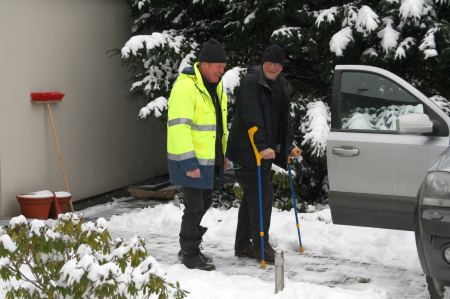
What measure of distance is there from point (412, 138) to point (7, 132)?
4.93m

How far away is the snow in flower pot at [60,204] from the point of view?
8961mm

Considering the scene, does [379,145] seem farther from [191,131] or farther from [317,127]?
[317,127]

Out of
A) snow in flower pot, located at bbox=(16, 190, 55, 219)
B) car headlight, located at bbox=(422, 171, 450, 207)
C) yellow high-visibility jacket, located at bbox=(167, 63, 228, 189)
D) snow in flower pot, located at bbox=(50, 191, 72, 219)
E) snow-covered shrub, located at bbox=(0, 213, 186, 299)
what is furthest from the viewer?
snow in flower pot, located at bbox=(50, 191, 72, 219)

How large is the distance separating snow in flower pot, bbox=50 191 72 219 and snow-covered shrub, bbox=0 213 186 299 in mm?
4358

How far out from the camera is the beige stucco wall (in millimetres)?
8898

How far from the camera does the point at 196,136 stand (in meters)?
6.22

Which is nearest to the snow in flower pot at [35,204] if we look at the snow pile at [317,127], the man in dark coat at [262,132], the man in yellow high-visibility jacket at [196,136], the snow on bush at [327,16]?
the man in yellow high-visibility jacket at [196,136]

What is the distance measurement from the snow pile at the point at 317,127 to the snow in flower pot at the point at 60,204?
9.82ft

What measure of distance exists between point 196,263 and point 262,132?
126 centimetres

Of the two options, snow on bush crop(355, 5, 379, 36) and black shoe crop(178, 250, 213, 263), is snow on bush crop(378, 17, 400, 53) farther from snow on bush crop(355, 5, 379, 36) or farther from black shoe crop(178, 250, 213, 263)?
black shoe crop(178, 250, 213, 263)

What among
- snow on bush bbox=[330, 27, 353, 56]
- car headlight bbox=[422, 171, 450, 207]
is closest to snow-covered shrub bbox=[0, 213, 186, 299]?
car headlight bbox=[422, 171, 450, 207]

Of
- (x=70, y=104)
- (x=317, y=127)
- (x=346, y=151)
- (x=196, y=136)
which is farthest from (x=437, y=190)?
(x=70, y=104)

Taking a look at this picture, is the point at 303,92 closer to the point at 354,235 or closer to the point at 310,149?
the point at 310,149

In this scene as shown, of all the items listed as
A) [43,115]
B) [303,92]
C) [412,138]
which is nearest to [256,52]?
[303,92]
